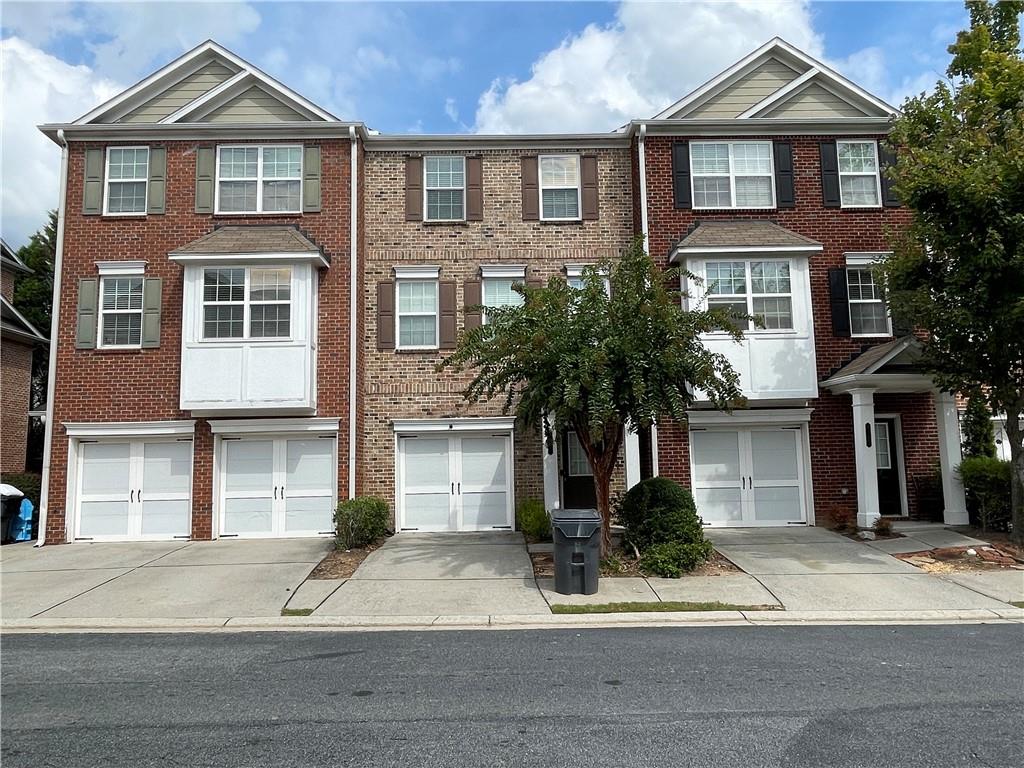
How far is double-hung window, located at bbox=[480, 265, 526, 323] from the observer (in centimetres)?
1515

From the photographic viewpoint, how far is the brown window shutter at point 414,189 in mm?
15461

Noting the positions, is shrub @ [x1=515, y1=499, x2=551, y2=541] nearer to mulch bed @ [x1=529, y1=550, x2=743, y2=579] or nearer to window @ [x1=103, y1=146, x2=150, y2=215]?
mulch bed @ [x1=529, y1=550, x2=743, y2=579]

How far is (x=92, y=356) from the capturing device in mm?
14297

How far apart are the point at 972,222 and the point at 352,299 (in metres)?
10.9

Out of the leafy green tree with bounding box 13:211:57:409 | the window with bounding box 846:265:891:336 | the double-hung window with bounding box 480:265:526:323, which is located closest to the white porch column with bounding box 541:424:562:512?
the double-hung window with bounding box 480:265:526:323

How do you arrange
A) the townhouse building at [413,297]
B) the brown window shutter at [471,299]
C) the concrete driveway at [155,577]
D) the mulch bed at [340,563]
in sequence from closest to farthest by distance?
1. the concrete driveway at [155,577]
2. the mulch bed at [340,563]
3. the townhouse building at [413,297]
4. the brown window shutter at [471,299]

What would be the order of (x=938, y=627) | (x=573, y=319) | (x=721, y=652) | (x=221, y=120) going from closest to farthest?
(x=721, y=652)
(x=938, y=627)
(x=573, y=319)
(x=221, y=120)

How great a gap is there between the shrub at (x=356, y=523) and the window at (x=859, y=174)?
11.6m

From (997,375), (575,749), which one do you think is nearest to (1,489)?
(575,749)

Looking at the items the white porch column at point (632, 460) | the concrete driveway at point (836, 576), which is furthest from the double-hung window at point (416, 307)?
the concrete driveway at point (836, 576)

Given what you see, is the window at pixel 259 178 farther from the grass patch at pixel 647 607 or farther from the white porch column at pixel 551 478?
the grass patch at pixel 647 607

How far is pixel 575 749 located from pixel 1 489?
1413 cm

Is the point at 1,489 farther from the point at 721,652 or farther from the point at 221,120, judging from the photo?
the point at 721,652

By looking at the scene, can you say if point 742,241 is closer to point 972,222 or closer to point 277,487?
point 972,222
